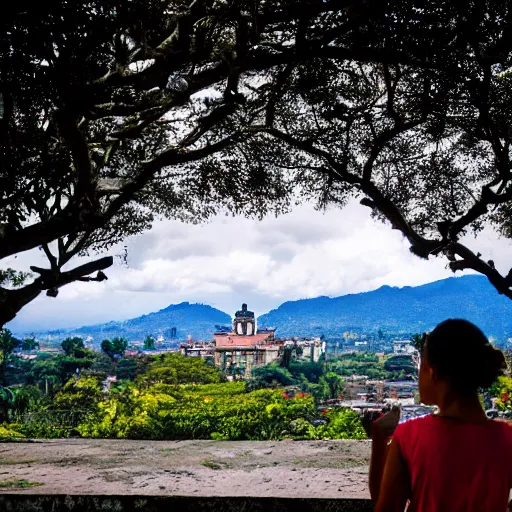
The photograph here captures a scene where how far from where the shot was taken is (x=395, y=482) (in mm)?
1330

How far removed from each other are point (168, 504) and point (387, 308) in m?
69.1

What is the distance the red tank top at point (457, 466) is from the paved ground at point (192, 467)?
1.41m

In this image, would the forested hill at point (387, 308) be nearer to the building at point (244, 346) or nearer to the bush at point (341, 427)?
the building at point (244, 346)

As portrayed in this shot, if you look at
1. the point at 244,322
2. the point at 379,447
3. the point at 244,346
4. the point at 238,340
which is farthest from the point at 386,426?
the point at 238,340

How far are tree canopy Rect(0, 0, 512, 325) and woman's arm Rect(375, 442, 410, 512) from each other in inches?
128

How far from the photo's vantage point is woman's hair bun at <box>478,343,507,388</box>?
4.40 ft

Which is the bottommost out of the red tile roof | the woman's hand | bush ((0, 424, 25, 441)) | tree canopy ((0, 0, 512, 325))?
bush ((0, 424, 25, 441))

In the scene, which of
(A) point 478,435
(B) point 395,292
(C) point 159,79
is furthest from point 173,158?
(B) point 395,292

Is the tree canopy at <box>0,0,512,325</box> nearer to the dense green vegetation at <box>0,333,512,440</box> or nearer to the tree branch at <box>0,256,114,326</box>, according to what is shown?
the tree branch at <box>0,256,114,326</box>

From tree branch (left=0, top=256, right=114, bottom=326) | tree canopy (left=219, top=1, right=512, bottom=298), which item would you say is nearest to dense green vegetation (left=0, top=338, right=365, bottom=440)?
tree branch (left=0, top=256, right=114, bottom=326)

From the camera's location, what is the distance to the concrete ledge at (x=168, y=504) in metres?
2.57

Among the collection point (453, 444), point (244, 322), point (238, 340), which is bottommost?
point (238, 340)

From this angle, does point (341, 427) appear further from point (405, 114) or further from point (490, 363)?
point (490, 363)

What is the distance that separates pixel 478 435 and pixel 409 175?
7119mm
